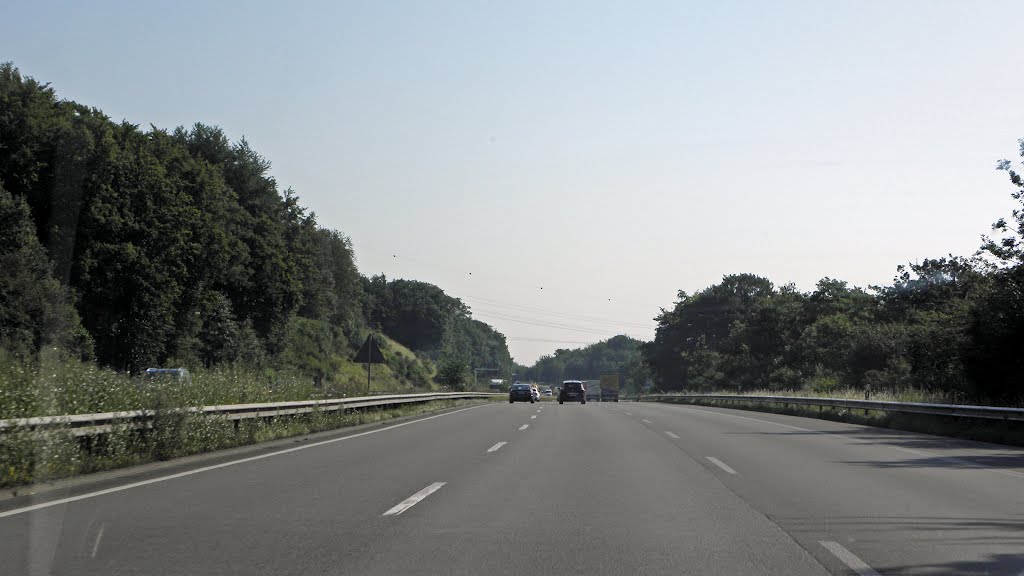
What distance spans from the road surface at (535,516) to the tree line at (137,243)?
26485mm

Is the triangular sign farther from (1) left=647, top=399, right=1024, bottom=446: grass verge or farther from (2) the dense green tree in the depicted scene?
(1) left=647, top=399, right=1024, bottom=446: grass verge

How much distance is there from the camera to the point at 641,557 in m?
6.90

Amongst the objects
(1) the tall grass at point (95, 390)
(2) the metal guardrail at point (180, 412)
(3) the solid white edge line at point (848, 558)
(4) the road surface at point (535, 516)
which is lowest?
(3) the solid white edge line at point (848, 558)

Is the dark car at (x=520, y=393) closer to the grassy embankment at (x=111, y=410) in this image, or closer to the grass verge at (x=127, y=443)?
the grass verge at (x=127, y=443)

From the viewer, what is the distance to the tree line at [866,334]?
87.5ft

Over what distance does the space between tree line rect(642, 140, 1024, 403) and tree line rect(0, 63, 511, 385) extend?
3282cm

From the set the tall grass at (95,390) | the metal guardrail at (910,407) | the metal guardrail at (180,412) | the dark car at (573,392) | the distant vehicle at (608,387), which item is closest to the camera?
the metal guardrail at (180,412)

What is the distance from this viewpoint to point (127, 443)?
13.6 metres

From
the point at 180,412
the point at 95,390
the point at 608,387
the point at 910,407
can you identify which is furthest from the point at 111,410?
the point at 608,387

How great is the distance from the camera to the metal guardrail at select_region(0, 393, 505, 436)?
37.2ft

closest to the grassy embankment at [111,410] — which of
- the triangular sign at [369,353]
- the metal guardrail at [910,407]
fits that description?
the triangular sign at [369,353]

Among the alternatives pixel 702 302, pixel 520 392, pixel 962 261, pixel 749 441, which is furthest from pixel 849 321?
pixel 749 441

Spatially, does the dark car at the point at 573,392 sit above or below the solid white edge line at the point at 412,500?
above

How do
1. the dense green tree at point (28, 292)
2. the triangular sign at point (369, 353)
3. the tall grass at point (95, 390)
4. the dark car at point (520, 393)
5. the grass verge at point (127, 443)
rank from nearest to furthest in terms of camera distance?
the grass verge at point (127, 443) < the tall grass at point (95, 390) < the triangular sign at point (369, 353) < the dense green tree at point (28, 292) < the dark car at point (520, 393)
